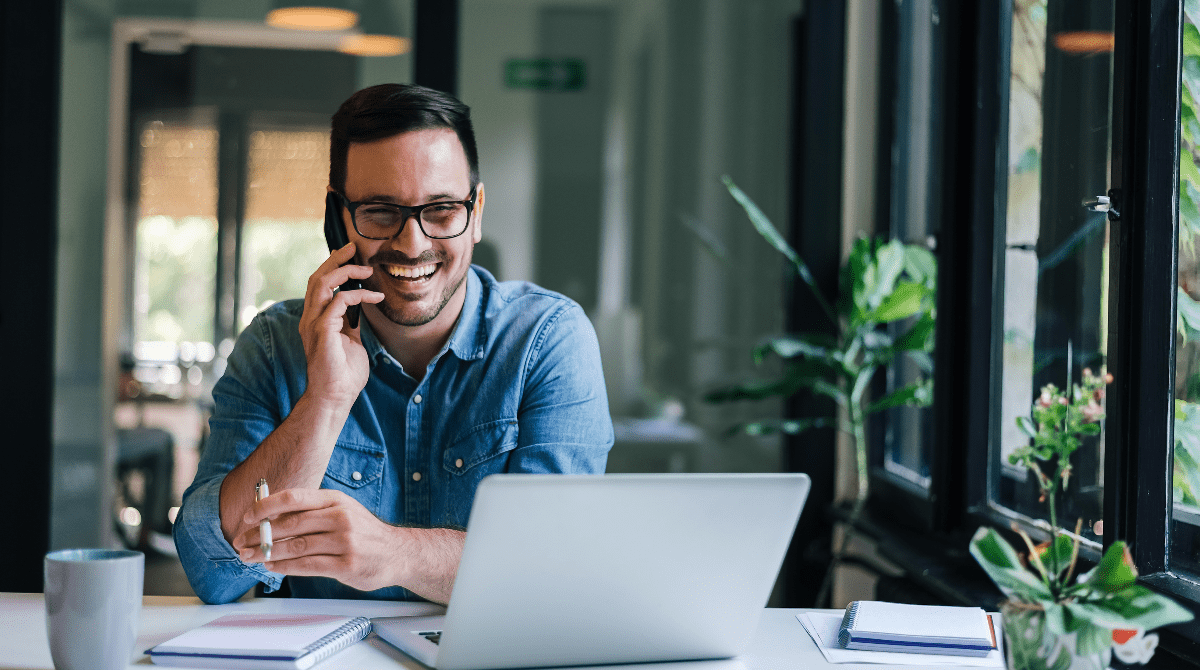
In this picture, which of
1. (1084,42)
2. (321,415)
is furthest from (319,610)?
(1084,42)

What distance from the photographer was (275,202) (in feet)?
10.5

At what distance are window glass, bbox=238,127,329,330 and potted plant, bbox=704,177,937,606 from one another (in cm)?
133

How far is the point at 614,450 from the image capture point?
3.29m

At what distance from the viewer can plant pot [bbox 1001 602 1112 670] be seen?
3.00ft

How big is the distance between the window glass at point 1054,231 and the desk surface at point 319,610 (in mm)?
773

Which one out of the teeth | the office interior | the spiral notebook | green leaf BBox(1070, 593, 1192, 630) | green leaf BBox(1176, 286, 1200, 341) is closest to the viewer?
green leaf BBox(1070, 593, 1192, 630)

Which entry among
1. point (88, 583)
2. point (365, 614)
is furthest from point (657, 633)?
point (88, 583)

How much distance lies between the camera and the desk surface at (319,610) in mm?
1083

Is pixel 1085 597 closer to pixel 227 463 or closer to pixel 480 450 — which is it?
pixel 480 450

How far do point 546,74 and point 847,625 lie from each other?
2.37m

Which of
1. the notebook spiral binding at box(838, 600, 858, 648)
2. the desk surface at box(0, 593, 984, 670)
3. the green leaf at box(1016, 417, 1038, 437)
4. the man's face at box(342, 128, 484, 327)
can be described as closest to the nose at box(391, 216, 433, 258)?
the man's face at box(342, 128, 484, 327)

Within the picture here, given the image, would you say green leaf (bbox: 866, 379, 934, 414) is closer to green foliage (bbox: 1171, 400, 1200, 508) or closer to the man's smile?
green foliage (bbox: 1171, 400, 1200, 508)

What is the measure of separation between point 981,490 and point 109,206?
104 inches

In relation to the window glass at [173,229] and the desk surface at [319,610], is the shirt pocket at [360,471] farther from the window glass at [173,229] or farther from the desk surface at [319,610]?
the window glass at [173,229]
